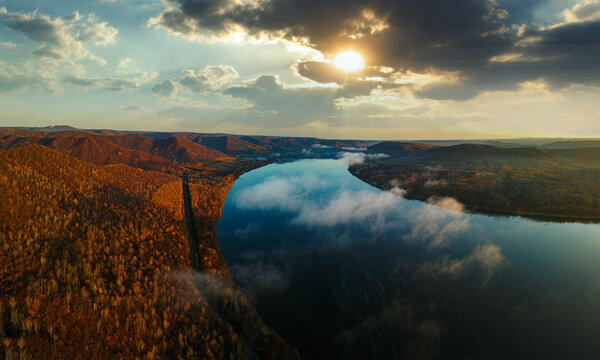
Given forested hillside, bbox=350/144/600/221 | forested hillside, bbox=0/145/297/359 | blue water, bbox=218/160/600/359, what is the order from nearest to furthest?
forested hillside, bbox=0/145/297/359 < blue water, bbox=218/160/600/359 < forested hillside, bbox=350/144/600/221

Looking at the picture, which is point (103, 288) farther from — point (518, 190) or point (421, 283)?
point (518, 190)

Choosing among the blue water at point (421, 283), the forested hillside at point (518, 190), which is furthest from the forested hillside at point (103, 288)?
the forested hillside at point (518, 190)

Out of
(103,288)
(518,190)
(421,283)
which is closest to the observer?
(103,288)

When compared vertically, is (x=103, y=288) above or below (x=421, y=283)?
above

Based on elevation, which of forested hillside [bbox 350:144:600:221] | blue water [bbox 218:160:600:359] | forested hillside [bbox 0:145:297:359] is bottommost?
blue water [bbox 218:160:600:359]

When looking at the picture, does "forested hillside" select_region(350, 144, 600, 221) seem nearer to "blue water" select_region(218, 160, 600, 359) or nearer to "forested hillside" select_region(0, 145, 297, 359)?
"blue water" select_region(218, 160, 600, 359)

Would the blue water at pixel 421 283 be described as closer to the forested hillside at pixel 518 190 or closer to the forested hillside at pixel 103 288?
the forested hillside at pixel 103 288

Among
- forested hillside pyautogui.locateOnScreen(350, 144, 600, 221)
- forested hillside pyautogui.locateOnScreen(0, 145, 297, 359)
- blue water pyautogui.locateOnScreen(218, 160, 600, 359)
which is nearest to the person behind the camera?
forested hillside pyautogui.locateOnScreen(0, 145, 297, 359)

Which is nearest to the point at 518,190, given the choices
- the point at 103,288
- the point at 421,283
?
the point at 421,283

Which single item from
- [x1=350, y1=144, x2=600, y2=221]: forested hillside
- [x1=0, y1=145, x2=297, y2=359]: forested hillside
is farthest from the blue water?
[x1=350, y1=144, x2=600, y2=221]: forested hillside

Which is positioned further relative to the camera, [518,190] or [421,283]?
[518,190]
